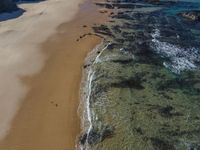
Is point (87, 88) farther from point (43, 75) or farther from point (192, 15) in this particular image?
point (192, 15)

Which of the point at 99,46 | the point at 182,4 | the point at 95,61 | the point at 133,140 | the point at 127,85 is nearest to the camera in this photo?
the point at 133,140

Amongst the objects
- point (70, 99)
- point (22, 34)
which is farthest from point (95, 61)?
point (22, 34)

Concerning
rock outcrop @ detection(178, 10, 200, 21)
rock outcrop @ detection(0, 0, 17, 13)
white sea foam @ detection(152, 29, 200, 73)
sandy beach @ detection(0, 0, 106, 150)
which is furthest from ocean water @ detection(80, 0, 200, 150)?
rock outcrop @ detection(0, 0, 17, 13)

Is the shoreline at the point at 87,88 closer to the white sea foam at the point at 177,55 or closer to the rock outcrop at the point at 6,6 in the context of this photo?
the white sea foam at the point at 177,55

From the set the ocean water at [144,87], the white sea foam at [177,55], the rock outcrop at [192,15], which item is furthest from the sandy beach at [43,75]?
the rock outcrop at [192,15]

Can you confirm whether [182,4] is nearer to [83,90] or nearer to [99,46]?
[99,46]

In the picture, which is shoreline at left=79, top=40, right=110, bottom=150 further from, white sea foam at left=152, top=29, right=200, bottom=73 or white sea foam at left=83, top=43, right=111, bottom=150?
white sea foam at left=152, top=29, right=200, bottom=73
